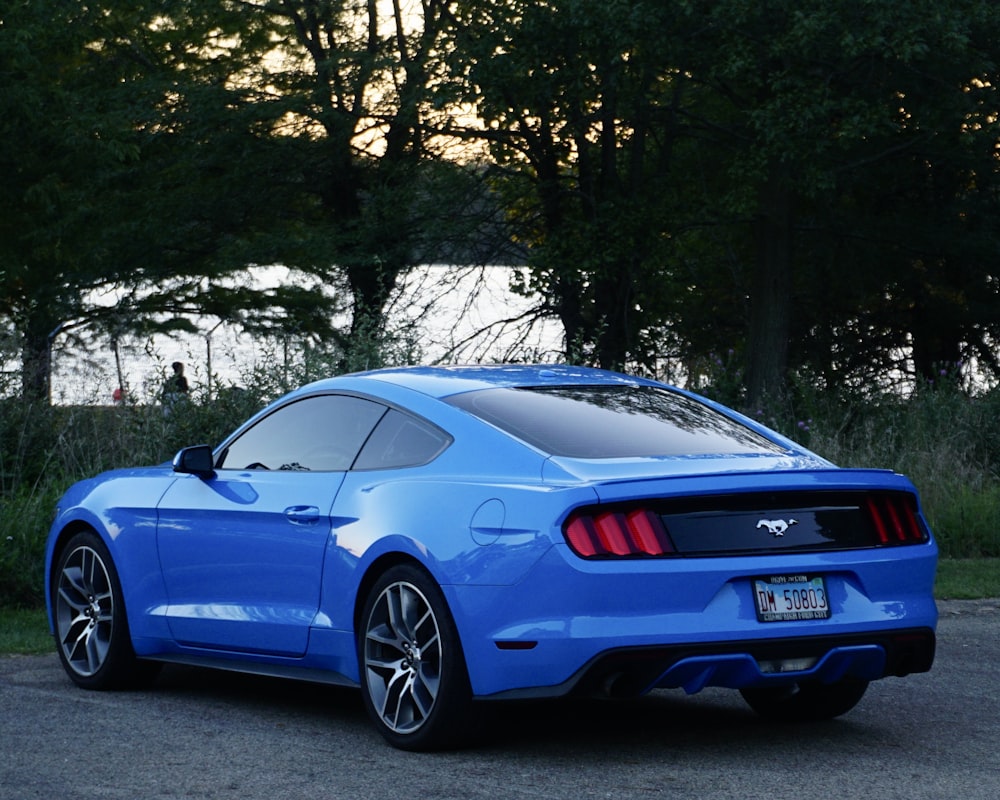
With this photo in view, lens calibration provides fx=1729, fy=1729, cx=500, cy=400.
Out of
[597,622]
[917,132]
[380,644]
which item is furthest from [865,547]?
[917,132]

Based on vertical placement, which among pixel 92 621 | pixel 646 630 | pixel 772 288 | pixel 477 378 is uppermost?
pixel 772 288

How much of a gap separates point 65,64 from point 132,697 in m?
30.4

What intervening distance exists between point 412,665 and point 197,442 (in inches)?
326

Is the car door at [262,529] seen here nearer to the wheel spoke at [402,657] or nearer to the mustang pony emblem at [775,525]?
the wheel spoke at [402,657]

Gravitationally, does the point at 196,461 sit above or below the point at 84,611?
above

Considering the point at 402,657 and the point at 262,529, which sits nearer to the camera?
the point at 402,657

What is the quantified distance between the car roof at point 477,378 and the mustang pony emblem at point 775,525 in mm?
1477

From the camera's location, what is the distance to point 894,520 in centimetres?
664

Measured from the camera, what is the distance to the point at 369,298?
3484 centimetres

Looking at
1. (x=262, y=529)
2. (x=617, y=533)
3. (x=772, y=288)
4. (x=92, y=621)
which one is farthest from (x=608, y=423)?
(x=772, y=288)

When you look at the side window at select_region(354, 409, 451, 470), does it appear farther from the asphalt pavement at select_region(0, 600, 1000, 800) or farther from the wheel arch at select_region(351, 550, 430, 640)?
the asphalt pavement at select_region(0, 600, 1000, 800)

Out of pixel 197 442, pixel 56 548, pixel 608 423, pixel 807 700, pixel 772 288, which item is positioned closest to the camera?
pixel 608 423

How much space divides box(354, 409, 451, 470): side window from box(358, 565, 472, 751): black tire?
52cm

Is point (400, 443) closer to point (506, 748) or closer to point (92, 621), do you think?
point (506, 748)
